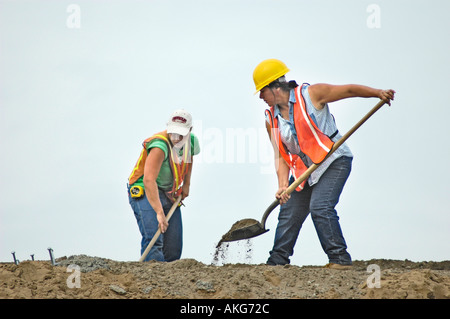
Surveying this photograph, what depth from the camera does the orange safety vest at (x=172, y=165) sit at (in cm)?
706

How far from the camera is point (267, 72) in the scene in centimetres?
651

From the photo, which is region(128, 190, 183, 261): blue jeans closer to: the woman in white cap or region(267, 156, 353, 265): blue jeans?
the woman in white cap

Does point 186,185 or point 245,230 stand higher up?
point 186,185

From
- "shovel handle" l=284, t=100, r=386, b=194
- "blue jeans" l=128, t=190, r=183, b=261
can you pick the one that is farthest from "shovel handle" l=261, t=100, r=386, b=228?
"blue jeans" l=128, t=190, r=183, b=261

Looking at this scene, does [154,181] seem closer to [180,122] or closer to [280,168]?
[180,122]

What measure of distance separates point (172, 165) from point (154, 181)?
35 cm

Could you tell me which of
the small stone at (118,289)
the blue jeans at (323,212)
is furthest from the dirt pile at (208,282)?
the blue jeans at (323,212)

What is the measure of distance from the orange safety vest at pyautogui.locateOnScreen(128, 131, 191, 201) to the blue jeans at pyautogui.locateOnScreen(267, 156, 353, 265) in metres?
1.33

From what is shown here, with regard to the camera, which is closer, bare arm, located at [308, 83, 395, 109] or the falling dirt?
bare arm, located at [308, 83, 395, 109]

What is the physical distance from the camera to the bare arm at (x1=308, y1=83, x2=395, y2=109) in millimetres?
6160

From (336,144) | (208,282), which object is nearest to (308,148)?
(336,144)

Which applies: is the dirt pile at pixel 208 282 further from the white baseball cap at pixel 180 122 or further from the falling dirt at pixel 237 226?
the white baseball cap at pixel 180 122
